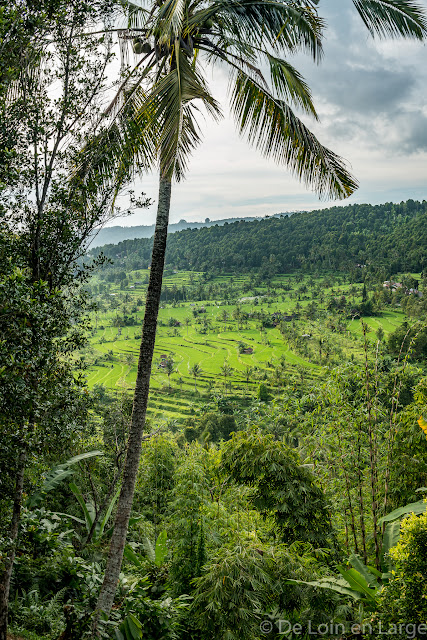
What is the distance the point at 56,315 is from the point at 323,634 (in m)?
3.03

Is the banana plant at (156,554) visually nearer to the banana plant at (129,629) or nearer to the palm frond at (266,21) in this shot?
the banana plant at (129,629)

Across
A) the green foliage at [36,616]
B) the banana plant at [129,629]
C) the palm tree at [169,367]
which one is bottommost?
the palm tree at [169,367]

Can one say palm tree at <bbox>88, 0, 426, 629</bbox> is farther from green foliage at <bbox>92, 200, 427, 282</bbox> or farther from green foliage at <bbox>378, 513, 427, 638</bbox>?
green foliage at <bbox>92, 200, 427, 282</bbox>

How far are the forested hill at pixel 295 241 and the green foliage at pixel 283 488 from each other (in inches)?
3155

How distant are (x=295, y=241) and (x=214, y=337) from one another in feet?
123

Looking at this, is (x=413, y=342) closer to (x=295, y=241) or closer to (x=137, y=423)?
(x=137, y=423)

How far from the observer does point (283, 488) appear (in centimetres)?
394

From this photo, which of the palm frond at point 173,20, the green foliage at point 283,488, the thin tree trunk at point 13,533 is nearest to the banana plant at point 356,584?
the green foliage at point 283,488

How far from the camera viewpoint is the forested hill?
279 feet

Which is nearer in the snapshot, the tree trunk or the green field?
the tree trunk

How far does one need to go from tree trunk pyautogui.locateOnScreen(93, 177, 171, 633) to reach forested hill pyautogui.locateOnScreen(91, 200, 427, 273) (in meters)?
80.6

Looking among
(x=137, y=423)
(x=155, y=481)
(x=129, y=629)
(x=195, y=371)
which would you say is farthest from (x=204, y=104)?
(x=195, y=371)

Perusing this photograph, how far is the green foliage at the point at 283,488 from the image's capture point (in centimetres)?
392

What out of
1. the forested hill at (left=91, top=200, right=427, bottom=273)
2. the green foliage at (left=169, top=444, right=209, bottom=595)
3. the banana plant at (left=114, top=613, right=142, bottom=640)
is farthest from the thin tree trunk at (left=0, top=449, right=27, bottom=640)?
the forested hill at (left=91, top=200, right=427, bottom=273)
